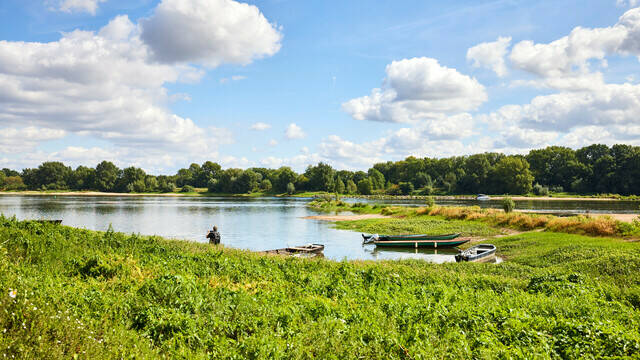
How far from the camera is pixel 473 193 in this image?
565 ft

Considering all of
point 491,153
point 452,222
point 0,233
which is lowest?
point 452,222

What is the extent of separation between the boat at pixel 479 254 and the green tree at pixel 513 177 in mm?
Result: 138307

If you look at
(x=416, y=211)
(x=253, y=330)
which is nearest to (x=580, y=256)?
(x=253, y=330)

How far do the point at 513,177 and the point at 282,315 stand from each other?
543 ft

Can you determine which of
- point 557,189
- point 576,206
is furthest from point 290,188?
point 576,206

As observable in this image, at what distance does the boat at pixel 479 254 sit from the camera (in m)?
26.6

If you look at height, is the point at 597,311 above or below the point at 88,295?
below

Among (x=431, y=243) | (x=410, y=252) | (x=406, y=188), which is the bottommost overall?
(x=410, y=252)

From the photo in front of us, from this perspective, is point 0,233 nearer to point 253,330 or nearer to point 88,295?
point 88,295

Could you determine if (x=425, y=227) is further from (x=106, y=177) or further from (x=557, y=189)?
(x=106, y=177)

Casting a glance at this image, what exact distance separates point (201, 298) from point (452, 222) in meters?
43.0

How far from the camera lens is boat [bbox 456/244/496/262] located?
2658cm

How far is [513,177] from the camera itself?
155m

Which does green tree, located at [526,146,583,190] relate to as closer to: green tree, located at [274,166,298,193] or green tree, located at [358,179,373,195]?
green tree, located at [358,179,373,195]
